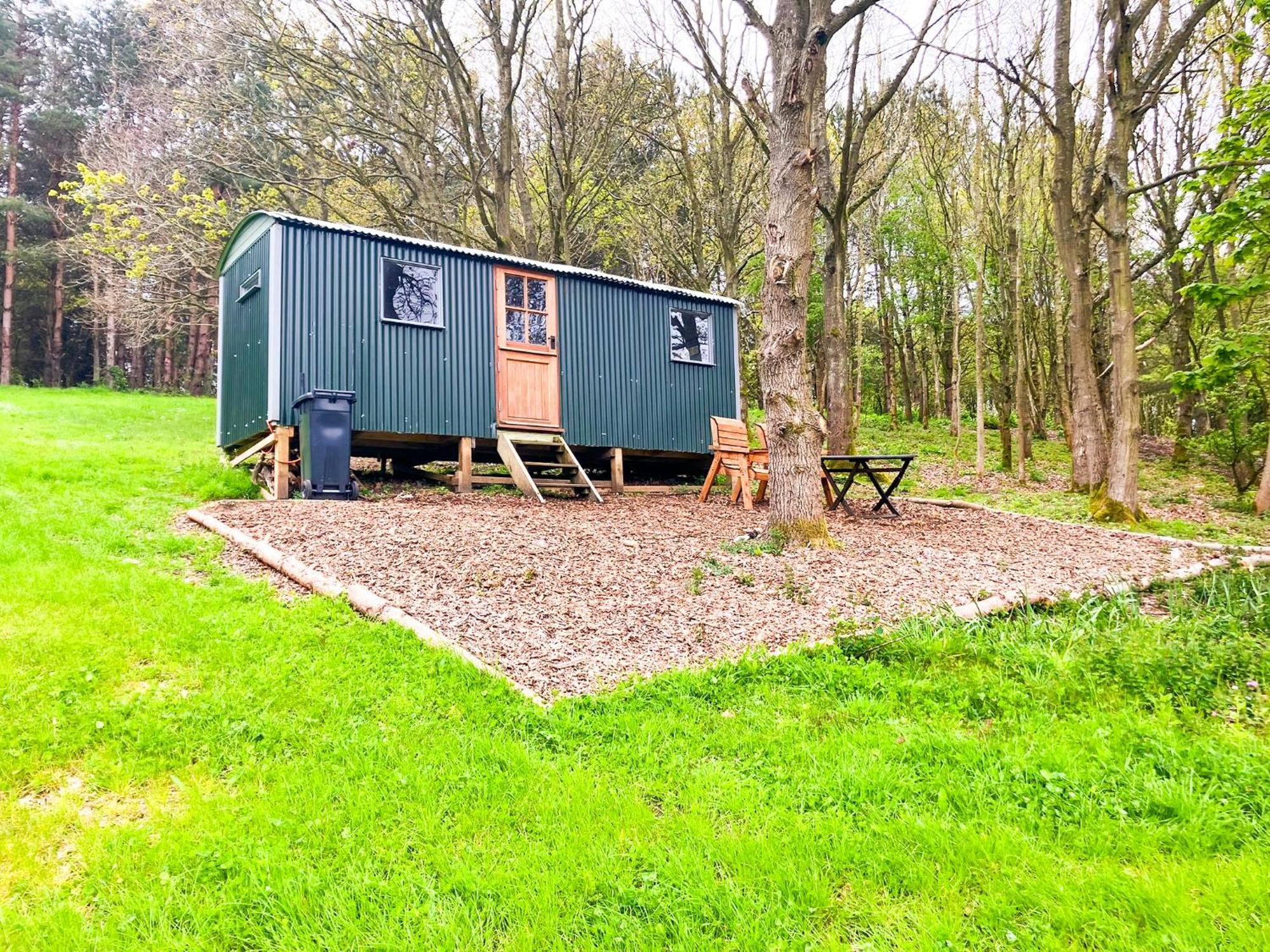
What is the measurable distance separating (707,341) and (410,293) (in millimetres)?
4671

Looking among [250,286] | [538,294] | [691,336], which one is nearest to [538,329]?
[538,294]

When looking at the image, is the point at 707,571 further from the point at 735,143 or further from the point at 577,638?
the point at 735,143

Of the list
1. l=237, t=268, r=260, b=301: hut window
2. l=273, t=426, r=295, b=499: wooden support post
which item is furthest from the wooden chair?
l=237, t=268, r=260, b=301: hut window

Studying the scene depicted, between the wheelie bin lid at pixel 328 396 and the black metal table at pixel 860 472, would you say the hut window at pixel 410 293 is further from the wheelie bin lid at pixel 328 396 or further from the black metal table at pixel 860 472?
the black metal table at pixel 860 472

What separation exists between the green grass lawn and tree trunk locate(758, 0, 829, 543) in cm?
244

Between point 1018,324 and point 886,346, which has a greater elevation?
point 886,346

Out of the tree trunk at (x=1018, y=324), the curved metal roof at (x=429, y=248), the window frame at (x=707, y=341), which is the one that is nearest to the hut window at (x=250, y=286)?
the curved metal roof at (x=429, y=248)

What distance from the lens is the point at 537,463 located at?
31.4 feet

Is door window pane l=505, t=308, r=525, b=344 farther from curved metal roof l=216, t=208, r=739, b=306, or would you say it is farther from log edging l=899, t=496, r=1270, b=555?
log edging l=899, t=496, r=1270, b=555

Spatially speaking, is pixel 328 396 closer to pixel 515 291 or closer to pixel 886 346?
pixel 515 291

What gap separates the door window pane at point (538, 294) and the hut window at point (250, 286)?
134 inches

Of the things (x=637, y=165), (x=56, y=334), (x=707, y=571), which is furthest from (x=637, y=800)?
(x=56, y=334)

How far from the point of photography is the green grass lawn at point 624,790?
70.4 inches

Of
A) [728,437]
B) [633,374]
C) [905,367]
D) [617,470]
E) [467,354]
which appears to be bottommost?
[617,470]
